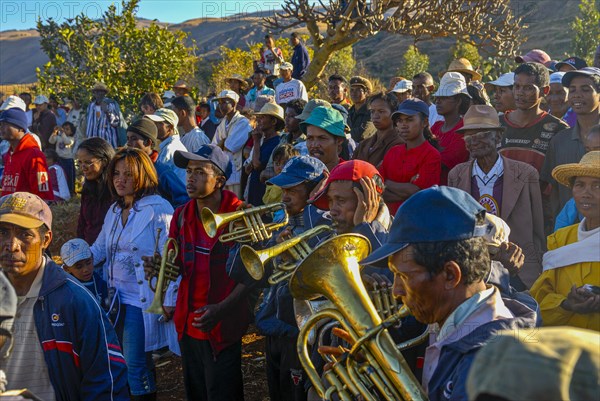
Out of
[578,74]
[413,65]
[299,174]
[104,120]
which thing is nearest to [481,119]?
[578,74]

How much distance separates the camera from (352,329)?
2.56 metres

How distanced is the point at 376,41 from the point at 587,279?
53296mm

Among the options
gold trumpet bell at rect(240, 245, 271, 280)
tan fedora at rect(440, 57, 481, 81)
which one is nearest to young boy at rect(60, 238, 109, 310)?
gold trumpet bell at rect(240, 245, 271, 280)

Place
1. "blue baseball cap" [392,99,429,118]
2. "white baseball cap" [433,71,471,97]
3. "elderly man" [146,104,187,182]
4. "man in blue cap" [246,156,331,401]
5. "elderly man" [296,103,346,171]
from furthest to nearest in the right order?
1. "elderly man" [146,104,187,182]
2. "white baseball cap" [433,71,471,97]
3. "blue baseball cap" [392,99,429,118]
4. "elderly man" [296,103,346,171]
5. "man in blue cap" [246,156,331,401]

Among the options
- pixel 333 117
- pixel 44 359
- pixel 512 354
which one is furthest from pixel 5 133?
pixel 512 354

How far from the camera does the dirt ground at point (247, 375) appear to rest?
5.59m

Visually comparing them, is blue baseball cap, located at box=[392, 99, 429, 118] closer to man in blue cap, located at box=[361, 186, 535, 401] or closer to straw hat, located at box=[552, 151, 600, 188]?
straw hat, located at box=[552, 151, 600, 188]

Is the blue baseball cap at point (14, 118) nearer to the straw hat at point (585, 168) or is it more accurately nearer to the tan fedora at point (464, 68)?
the tan fedora at point (464, 68)

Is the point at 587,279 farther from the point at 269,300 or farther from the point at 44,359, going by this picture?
the point at 44,359

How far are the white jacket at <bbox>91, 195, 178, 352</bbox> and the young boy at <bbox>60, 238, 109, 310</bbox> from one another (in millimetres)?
128

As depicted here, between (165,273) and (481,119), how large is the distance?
261cm

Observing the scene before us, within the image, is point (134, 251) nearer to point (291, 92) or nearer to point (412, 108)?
point (412, 108)

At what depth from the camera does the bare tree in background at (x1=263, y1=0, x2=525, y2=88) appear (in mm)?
12711

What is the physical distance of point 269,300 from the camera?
4129 mm
